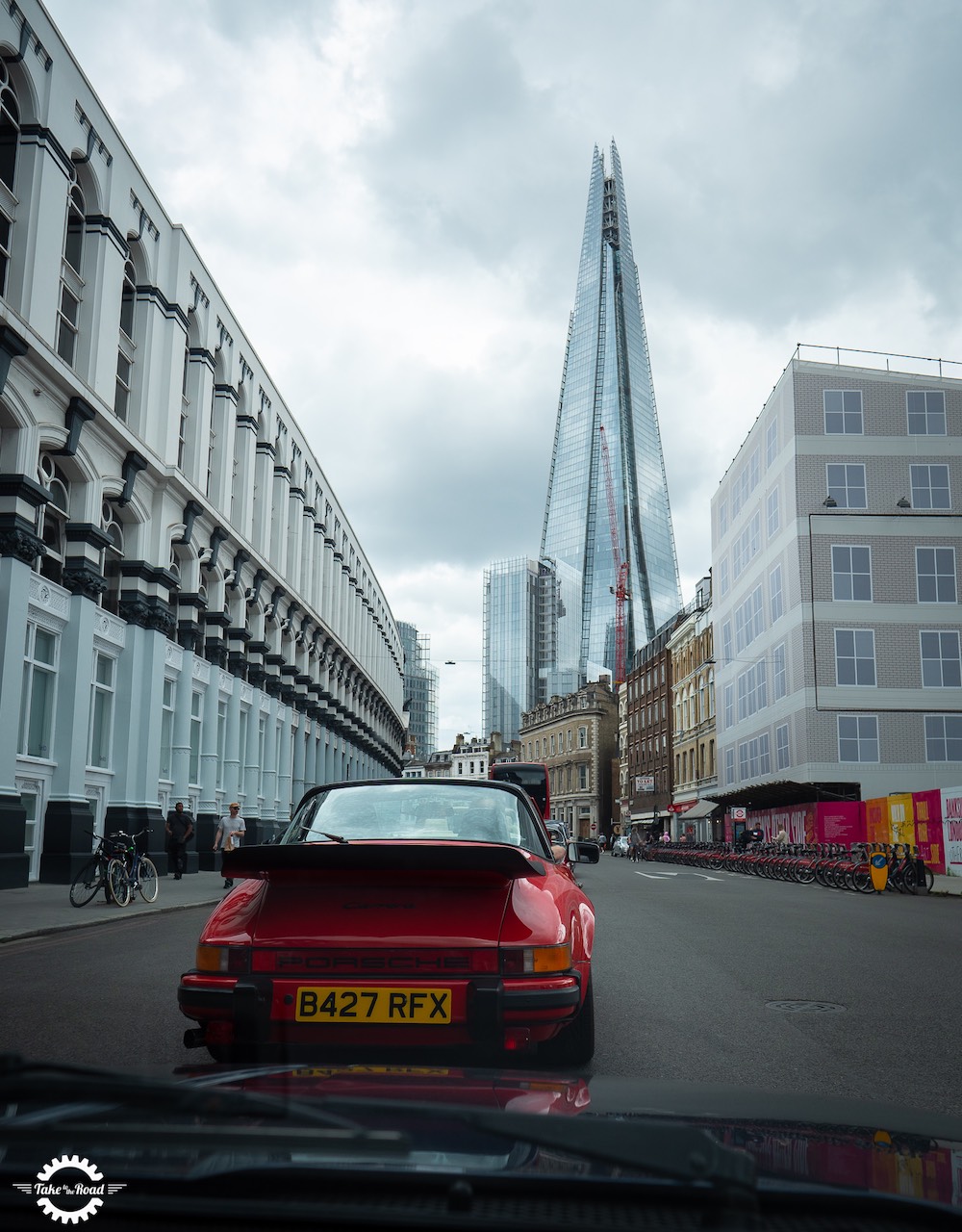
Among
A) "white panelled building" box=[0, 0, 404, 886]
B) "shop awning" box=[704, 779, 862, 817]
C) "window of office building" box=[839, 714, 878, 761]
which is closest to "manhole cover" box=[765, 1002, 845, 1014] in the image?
"white panelled building" box=[0, 0, 404, 886]

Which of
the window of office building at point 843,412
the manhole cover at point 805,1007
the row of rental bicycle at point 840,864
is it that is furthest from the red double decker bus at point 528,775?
the manhole cover at point 805,1007

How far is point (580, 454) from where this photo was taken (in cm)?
16825

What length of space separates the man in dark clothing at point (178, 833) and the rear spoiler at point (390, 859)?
21172mm

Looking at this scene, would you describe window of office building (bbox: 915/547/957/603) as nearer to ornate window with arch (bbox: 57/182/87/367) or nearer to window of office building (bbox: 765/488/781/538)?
window of office building (bbox: 765/488/781/538)

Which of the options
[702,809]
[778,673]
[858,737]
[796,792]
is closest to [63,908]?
[796,792]

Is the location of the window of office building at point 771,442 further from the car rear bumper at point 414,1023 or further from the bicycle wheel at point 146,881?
the car rear bumper at point 414,1023

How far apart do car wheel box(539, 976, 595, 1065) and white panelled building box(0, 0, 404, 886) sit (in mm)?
15160

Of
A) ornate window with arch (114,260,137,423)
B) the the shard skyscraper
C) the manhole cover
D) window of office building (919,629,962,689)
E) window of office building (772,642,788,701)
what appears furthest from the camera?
the the shard skyscraper

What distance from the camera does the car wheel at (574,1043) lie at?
5285 mm

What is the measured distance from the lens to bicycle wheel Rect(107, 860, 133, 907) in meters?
16.5

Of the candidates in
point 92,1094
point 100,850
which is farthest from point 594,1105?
point 100,850

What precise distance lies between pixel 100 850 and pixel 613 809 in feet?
334

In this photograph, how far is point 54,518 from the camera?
74.0 feet

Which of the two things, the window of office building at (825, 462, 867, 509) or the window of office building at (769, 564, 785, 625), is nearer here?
the window of office building at (825, 462, 867, 509)
